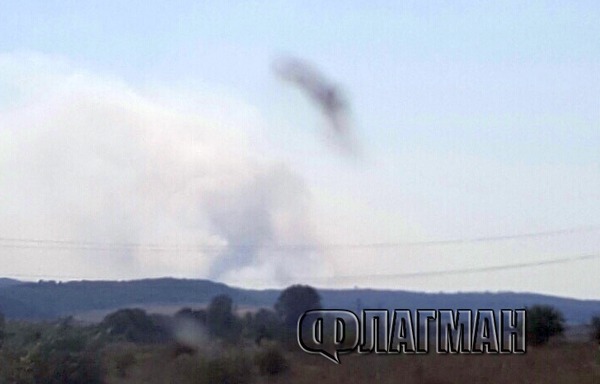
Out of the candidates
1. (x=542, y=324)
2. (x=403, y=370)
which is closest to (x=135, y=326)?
(x=542, y=324)

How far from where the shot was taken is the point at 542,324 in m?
67.4

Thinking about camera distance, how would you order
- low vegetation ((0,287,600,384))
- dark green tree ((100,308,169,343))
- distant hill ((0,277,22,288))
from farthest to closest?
1. distant hill ((0,277,22,288))
2. dark green tree ((100,308,169,343))
3. low vegetation ((0,287,600,384))

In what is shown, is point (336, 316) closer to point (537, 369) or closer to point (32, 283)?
point (537, 369)

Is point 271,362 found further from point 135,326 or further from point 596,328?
point 135,326

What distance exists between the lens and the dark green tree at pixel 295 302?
6962cm

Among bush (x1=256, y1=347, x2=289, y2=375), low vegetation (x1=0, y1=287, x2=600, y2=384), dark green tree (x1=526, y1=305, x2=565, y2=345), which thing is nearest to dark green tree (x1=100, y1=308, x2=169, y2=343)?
low vegetation (x1=0, y1=287, x2=600, y2=384)

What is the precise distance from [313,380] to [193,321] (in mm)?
28781

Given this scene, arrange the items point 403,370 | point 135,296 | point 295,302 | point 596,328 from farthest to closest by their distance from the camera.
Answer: point 135,296 < point 295,302 < point 596,328 < point 403,370

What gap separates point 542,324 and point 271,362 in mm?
21949

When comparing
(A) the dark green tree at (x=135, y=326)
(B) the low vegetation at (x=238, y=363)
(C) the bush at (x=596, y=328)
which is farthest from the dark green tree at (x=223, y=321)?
(C) the bush at (x=596, y=328)

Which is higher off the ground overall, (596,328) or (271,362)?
(596,328)

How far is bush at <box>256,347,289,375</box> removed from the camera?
4953 centimetres

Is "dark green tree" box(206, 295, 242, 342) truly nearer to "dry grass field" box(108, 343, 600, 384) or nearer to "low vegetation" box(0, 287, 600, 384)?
"low vegetation" box(0, 287, 600, 384)

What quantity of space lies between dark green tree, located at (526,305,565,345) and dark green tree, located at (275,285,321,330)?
11450 millimetres
